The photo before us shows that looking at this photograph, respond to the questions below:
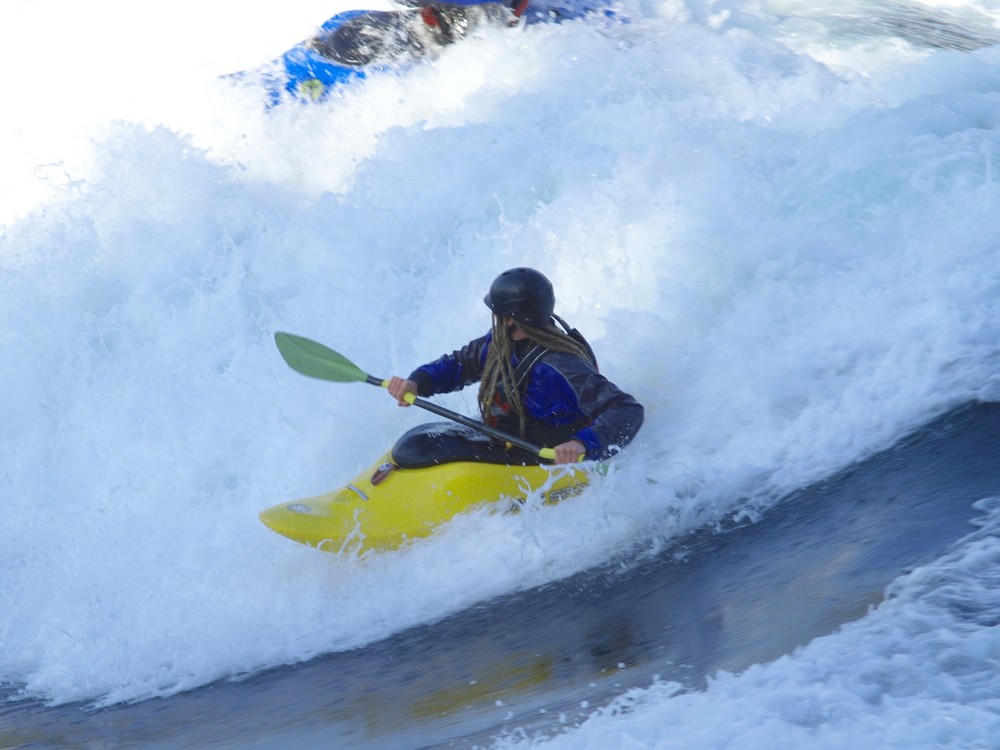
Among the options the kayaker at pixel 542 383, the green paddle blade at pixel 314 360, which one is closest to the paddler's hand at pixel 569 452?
the kayaker at pixel 542 383

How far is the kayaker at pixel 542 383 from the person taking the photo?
3.75 m

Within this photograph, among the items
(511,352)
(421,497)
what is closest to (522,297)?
(511,352)

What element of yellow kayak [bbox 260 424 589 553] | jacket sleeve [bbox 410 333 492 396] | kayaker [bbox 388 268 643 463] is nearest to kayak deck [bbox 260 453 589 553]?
yellow kayak [bbox 260 424 589 553]

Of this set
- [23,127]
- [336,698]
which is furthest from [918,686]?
[23,127]

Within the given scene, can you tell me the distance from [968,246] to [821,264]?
67 centimetres

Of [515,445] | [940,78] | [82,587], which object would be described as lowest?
[82,587]

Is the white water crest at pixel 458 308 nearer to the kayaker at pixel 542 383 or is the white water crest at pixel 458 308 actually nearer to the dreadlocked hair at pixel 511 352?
the kayaker at pixel 542 383

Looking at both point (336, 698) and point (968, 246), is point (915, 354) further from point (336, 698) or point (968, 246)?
point (336, 698)

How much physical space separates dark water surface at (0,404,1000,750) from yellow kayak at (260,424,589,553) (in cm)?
40

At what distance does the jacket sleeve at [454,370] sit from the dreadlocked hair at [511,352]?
0.23 m

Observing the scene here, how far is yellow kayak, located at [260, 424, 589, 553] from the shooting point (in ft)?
12.6

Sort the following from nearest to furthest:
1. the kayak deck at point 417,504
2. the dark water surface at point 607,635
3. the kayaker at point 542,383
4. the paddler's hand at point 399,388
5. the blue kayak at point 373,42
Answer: the dark water surface at point 607,635 < the kayaker at point 542,383 < the kayak deck at point 417,504 < the paddler's hand at point 399,388 < the blue kayak at point 373,42

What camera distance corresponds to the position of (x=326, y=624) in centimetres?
377

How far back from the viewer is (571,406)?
3.91m
